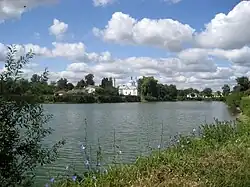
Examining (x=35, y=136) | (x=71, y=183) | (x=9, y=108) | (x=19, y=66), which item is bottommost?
(x=71, y=183)

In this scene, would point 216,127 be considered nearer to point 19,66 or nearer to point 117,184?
point 117,184

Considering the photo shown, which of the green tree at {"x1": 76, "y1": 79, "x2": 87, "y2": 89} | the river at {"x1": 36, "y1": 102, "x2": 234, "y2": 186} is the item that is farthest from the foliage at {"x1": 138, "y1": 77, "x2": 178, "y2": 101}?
the river at {"x1": 36, "y1": 102, "x2": 234, "y2": 186}

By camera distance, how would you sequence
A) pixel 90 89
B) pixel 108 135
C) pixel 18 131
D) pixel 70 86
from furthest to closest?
1. pixel 90 89
2. pixel 70 86
3. pixel 108 135
4. pixel 18 131

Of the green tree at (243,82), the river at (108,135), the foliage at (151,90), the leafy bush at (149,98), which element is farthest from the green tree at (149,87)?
the river at (108,135)


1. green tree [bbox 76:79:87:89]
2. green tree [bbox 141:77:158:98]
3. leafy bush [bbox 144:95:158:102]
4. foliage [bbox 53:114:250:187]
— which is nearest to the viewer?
foliage [bbox 53:114:250:187]

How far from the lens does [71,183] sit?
811 centimetres

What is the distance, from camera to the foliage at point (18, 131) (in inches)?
198

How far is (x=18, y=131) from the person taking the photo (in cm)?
521

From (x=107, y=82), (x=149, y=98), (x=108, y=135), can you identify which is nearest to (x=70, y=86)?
(x=107, y=82)

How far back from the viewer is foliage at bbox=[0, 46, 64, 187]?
16.5ft

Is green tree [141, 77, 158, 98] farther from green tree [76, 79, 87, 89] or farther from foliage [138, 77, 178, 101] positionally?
green tree [76, 79, 87, 89]

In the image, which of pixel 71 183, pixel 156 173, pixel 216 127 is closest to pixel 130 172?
pixel 156 173

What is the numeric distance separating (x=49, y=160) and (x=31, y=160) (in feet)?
1.27

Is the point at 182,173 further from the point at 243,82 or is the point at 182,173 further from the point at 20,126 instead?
the point at 243,82
